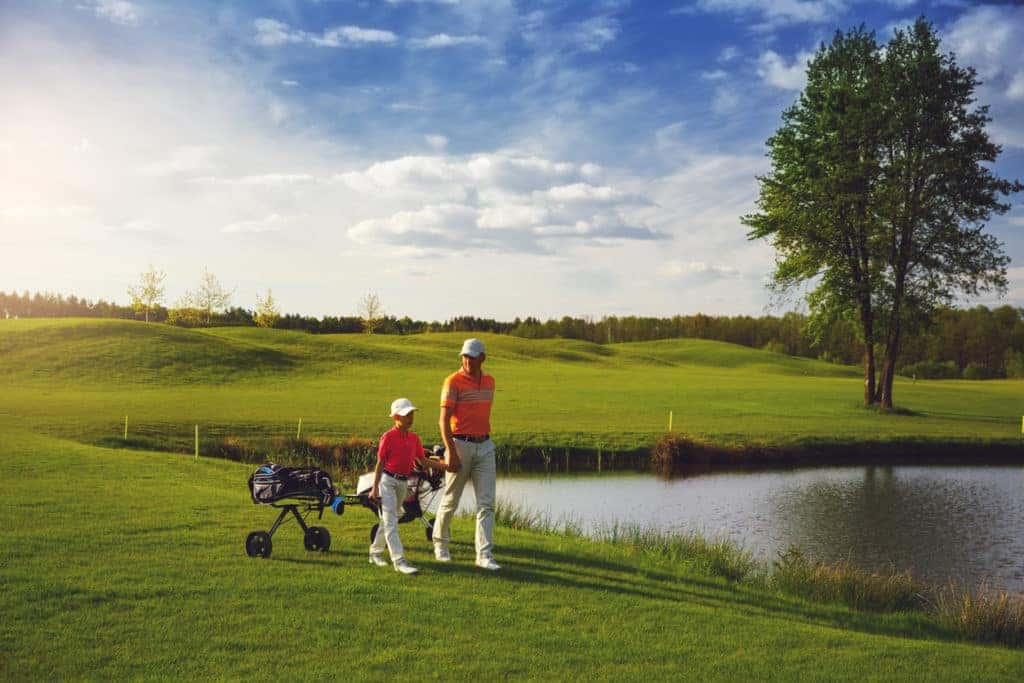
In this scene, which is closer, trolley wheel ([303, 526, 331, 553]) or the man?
the man

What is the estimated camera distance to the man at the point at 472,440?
1227 centimetres

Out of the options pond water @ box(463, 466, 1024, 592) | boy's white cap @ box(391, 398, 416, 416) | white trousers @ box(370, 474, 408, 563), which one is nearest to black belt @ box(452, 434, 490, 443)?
boy's white cap @ box(391, 398, 416, 416)

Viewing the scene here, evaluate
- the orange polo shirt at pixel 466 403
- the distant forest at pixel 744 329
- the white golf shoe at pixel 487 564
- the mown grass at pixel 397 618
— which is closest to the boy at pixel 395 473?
the mown grass at pixel 397 618

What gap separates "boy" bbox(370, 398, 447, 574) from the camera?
1212cm

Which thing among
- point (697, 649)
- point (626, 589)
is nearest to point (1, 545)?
point (626, 589)

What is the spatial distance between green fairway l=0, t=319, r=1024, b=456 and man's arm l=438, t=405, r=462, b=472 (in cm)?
2214

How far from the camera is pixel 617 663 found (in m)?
9.00

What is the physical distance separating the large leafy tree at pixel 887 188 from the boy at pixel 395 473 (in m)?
41.1

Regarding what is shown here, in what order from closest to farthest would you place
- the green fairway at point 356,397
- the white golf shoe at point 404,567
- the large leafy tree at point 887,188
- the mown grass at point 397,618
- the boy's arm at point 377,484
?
the mown grass at point 397,618 < the white golf shoe at point 404,567 < the boy's arm at point 377,484 < the green fairway at point 356,397 < the large leafy tree at point 887,188

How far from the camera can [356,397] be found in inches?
2026

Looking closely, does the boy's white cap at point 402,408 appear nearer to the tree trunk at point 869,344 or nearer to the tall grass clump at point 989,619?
the tall grass clump at point 989,619

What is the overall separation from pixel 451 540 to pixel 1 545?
7178 millimetres

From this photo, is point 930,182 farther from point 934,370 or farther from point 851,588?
point 934,370

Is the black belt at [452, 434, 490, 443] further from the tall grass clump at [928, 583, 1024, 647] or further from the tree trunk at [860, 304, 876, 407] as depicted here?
the tree trunk at [860, 304, 876, 407]
